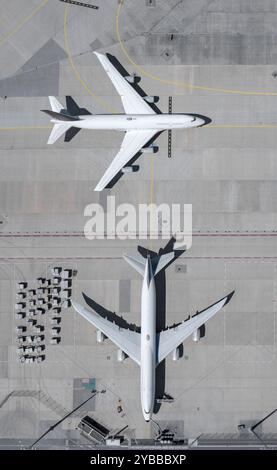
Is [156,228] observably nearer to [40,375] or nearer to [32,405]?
[40,375]

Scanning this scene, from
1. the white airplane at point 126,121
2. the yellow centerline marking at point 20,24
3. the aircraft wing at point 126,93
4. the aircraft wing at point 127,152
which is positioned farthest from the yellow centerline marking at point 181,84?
the yellow centerline marking at point 20,24

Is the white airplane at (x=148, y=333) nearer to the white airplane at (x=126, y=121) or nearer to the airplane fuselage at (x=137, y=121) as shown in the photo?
the white airplane at (x=126, y=121)

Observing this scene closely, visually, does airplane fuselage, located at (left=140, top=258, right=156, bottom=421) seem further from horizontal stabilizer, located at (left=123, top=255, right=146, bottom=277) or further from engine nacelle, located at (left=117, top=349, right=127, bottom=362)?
engine nacelle, located at (left=117, top=349, right=127, bottom=362)

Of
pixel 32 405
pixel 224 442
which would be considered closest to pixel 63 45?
pixel 32 405

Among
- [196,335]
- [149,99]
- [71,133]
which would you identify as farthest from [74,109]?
[196,335]

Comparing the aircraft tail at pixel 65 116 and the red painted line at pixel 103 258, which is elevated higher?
the aircraft tail at pixel 65 116

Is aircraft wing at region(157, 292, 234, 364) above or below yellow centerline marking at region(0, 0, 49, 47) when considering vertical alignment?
Result: below

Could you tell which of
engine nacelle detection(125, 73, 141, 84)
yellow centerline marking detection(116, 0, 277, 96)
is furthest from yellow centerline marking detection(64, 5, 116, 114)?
yellow centerline marking detection(116, 0, 277, 96)
